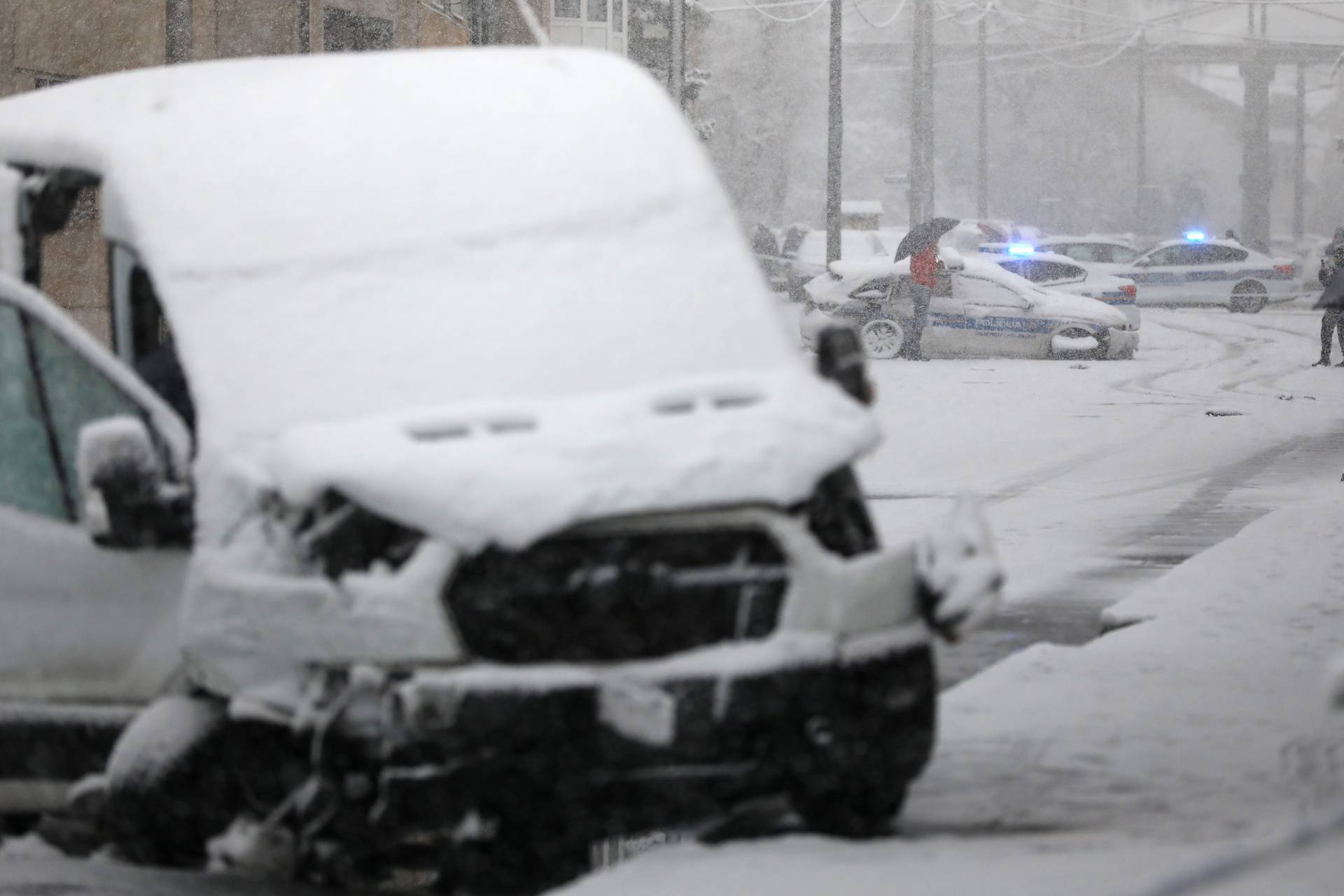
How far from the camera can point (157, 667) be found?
5191 millimetres

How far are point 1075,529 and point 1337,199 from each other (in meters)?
95.2

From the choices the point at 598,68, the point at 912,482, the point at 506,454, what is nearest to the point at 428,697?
the point at 506,454

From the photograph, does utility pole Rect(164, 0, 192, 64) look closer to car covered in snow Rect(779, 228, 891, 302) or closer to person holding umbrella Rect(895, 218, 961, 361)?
person holding umbrella Rect(895, 218, 961, 361)

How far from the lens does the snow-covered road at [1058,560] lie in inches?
188

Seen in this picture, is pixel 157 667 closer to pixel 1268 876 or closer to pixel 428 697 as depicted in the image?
pixel 428 697

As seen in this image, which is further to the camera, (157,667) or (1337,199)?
(1337,199)

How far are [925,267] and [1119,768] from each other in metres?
20.6

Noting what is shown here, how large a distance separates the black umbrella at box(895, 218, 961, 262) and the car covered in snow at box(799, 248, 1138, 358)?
0.52 metres

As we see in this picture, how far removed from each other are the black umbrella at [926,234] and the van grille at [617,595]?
67.3ft

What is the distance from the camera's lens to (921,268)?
26250mm

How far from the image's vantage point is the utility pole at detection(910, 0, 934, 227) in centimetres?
4388

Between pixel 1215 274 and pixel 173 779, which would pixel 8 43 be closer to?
pixel 173 779

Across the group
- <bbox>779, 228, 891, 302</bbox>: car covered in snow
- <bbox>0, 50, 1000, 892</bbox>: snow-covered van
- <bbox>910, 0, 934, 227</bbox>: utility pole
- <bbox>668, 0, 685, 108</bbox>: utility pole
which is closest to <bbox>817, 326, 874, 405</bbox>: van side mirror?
<bbox>0, 50, 1000, 892</bbox>: snow-covered van

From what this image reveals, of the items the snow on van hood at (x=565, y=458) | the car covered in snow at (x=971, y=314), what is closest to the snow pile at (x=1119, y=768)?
the snow on van hood at (x=565, y=458)
